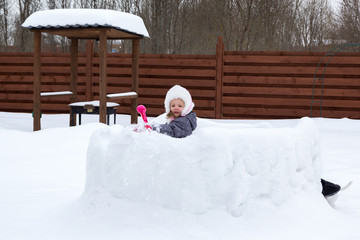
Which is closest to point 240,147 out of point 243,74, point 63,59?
point 243,74

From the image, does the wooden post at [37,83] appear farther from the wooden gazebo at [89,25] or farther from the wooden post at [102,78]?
the wooden post at [102,78]

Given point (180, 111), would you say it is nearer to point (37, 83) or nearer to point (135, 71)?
point (37, 83)

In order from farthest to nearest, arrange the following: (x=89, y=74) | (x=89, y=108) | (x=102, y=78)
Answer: (x=89, y=74), (x=89, y=108), (x=102, y=78)

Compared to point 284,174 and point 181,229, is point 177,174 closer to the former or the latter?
point 181,229

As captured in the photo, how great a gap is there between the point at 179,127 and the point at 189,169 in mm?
680

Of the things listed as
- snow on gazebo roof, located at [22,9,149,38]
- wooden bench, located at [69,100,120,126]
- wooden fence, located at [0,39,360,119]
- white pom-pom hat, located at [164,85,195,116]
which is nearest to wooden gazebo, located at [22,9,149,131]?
snow on gazebo roof, located at [22,9,149,38]

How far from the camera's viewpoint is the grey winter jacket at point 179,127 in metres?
3.21

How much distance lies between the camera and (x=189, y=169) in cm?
266

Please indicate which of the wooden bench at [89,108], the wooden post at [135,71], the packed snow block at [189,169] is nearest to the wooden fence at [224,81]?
the wooden post at [135,71]

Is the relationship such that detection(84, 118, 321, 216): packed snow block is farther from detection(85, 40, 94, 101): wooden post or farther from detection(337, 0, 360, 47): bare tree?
detection(337, 0, 360, 47): bare tree

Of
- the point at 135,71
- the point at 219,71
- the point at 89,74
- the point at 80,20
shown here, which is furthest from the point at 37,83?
the point at 219,71

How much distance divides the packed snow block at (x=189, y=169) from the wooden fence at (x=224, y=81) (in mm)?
7102

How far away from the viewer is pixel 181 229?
8.46 ft

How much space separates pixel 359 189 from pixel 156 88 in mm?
6514
